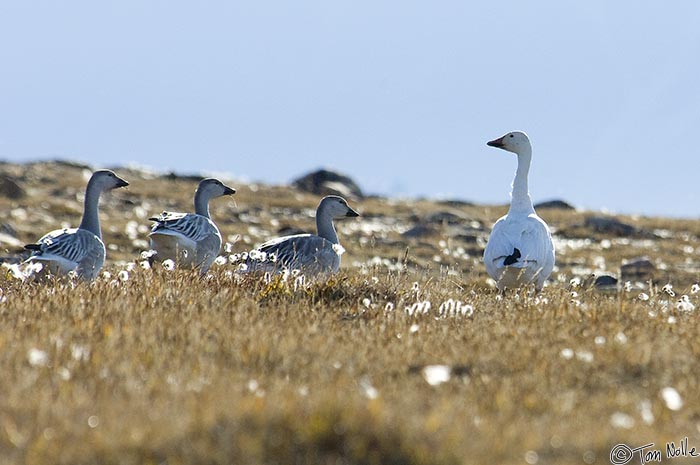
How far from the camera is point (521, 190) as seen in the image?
13.3 m

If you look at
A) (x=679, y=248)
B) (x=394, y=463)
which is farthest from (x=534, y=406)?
(x=679, y=248)

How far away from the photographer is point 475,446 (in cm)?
478

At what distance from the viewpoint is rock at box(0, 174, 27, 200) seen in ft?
94.7

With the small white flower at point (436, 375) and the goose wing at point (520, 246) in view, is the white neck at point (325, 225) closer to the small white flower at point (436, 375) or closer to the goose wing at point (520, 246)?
the goose wing at point (520, 246)

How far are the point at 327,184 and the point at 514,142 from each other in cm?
2738

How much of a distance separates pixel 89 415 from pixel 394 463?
5.29 ft

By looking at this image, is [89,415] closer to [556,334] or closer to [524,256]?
[556,334]


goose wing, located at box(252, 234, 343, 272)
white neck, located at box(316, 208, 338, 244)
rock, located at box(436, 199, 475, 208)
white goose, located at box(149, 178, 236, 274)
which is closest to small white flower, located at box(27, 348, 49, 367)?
goose wing, located at box(252, 234, 343, 272)

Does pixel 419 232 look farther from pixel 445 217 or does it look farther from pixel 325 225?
pixel 325 225

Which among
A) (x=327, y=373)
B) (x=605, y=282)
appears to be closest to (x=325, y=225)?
(x=605, y=282)

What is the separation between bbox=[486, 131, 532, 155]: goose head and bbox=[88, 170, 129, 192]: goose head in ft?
17.4

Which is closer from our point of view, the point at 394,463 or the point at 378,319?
the point at 394,463

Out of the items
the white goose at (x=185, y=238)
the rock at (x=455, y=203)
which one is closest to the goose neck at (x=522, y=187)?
the white goose at (x=185, y=238)

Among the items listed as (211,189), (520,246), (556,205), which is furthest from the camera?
(556,205)
